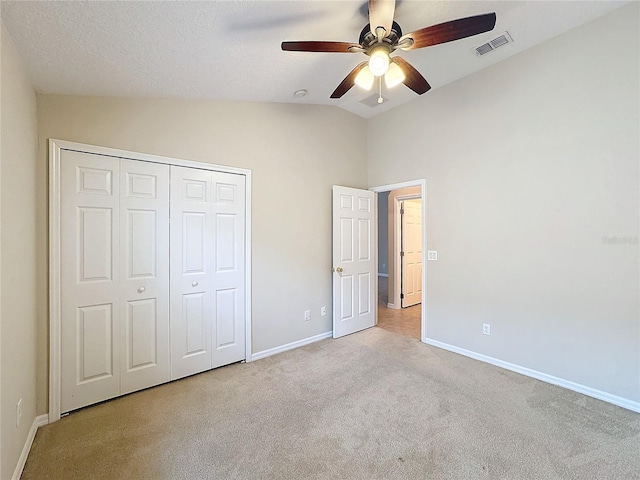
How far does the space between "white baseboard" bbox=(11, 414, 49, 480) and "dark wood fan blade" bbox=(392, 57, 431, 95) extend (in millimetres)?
3345

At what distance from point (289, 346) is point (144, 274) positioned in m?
1.76

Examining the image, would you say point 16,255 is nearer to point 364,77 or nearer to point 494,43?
point 364,77

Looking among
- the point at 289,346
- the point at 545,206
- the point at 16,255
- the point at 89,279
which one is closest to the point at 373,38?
the point at 545,206

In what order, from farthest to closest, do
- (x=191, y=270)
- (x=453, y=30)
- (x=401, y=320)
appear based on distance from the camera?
1. (x=401, y=320)
2. (x=191, y=270)
3. (x=453, y=30)

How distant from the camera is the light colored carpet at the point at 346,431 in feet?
5.44

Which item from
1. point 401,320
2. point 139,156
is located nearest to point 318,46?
point 139,156

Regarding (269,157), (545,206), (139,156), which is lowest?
(545,206)

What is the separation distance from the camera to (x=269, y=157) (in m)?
3.25

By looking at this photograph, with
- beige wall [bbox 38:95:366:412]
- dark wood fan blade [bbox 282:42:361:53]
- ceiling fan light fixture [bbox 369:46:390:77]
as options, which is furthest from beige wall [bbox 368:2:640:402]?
dark wood fan blade [bbox 282:42:361:53]

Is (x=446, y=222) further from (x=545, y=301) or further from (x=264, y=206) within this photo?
(x=264, y=206)

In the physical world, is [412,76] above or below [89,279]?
above

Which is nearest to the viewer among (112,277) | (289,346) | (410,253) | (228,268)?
(112,277)

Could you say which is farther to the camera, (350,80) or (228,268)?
(228,268)

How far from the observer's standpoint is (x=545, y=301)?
267cm
